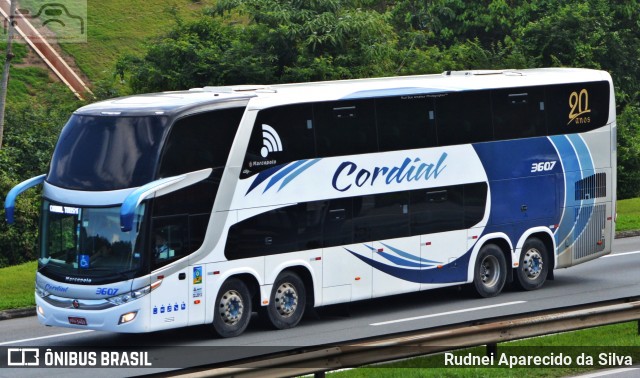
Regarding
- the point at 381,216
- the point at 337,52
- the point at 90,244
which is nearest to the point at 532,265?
the point at 381,216

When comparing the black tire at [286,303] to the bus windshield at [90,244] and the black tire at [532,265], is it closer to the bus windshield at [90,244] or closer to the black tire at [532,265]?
the bus windshield at [90,244]

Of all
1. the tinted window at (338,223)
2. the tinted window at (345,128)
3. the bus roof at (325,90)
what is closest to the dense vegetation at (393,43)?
the bus roof at (325,90)

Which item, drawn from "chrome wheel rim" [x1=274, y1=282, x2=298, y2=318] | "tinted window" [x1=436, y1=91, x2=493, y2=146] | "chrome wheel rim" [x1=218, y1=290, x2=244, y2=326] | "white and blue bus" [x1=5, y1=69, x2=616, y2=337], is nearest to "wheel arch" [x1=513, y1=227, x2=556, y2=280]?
"white and blue bus" [x1=5, y1=69, x2=616, y2=337]

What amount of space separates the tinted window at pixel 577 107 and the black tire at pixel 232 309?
7.76 meters

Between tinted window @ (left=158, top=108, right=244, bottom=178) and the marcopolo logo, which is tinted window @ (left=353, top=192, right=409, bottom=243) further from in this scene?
the marcopolo logo

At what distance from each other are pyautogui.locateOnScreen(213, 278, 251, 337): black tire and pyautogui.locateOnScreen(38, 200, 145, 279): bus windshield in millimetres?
1701

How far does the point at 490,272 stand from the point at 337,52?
42.9 ft

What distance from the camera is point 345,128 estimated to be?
2038cm

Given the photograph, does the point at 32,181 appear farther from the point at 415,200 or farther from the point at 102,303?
the point at 415,200

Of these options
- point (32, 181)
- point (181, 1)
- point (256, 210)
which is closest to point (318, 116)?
point (256, 210)

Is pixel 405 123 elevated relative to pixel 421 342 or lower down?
elevated

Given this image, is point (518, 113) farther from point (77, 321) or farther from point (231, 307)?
point (77, 321)

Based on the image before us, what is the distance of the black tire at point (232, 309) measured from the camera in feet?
61.4

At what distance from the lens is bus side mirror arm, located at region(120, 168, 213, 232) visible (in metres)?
17.1
